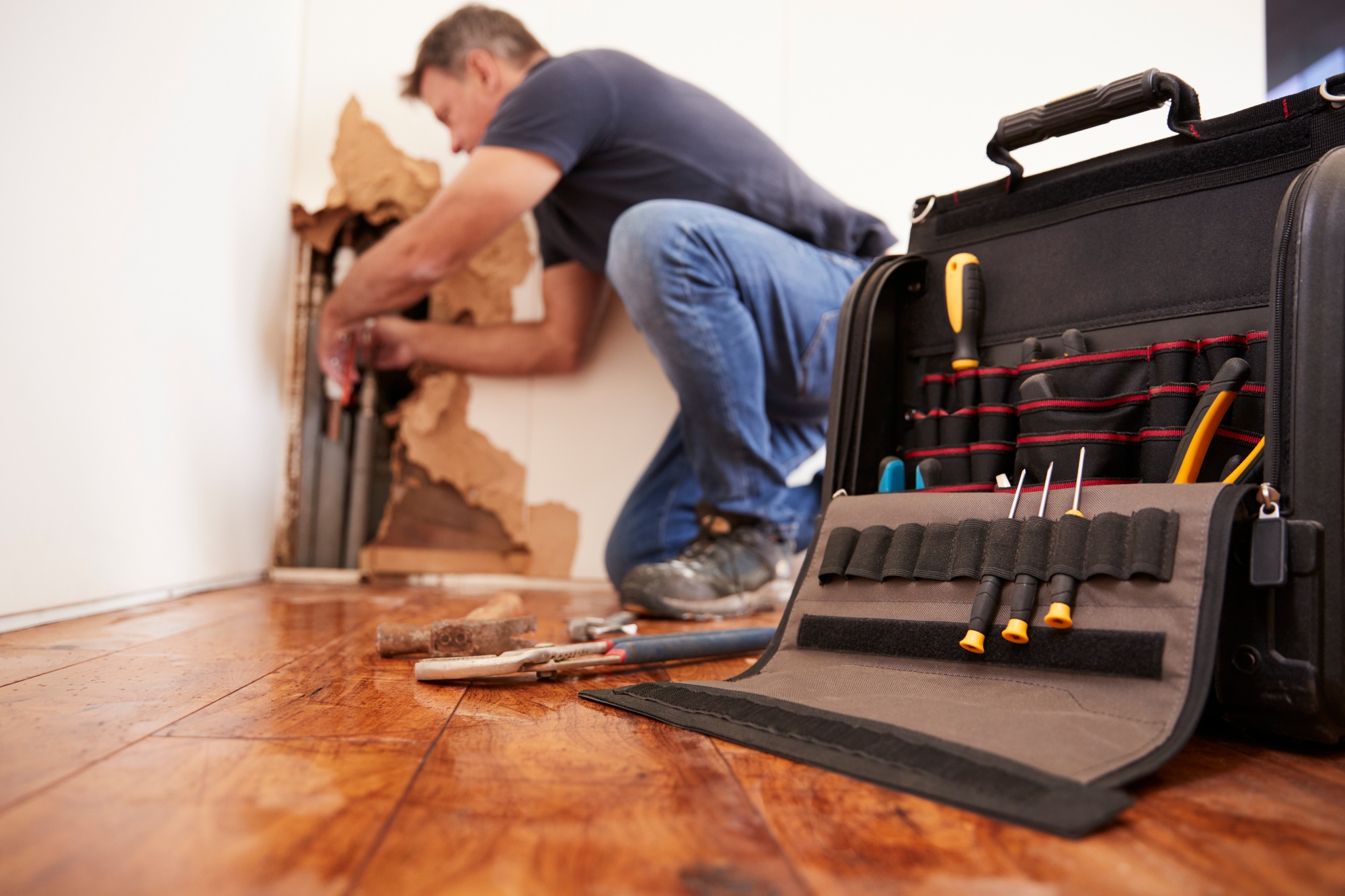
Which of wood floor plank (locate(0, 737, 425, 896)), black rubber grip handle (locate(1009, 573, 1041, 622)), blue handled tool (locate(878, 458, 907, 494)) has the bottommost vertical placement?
wood floor plank (locate(0, 737, 425, 896))

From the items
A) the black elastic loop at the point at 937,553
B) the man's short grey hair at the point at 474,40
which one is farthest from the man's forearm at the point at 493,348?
the black elastic loop at the point at 937,553

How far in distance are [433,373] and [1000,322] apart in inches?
66.5

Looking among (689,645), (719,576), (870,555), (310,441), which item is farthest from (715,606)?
(310,441)

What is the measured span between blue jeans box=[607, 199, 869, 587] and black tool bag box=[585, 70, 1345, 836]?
58 centimetres

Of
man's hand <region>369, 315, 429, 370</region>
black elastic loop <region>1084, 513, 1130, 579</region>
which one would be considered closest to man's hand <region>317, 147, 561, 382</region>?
man's hand <region>369, 315, 429, 370</region>

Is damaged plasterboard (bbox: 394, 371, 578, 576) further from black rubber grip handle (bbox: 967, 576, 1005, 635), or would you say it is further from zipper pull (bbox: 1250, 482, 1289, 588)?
zipper pull (bbox: 1250, 482, 1289, 588)

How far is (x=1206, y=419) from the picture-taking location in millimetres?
801

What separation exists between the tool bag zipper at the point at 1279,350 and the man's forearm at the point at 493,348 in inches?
69.2

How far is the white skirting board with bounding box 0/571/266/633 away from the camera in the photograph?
4.06ft

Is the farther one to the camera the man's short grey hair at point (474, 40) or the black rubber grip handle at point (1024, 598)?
the man's short grey hair at point (474, 40)

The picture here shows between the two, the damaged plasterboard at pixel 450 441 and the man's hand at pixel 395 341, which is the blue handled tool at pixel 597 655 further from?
the man's hand at pixel 395 341

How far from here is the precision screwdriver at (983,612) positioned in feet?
2.49

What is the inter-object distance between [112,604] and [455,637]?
0.93 meters

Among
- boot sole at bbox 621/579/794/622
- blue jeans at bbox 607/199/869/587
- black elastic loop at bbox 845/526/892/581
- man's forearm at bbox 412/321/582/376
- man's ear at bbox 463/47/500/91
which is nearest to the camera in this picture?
black elastic loop at bbox 845/526/892/581
